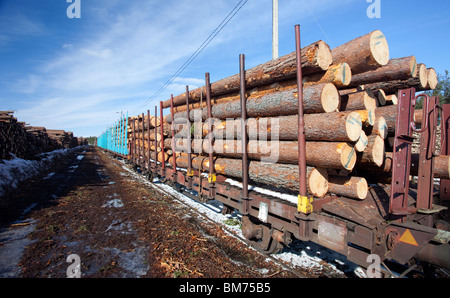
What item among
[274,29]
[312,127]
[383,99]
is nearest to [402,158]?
[312,127]

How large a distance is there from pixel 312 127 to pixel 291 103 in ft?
1.76

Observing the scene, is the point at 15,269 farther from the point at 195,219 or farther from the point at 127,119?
the point at 127,119

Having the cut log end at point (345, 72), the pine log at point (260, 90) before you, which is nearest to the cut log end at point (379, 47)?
the cut log end at point (345, 72)

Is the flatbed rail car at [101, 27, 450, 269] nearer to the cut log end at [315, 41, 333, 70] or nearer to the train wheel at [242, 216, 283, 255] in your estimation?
the train wheel at [242, 216, 283, 255]

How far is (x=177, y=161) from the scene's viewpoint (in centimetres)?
741

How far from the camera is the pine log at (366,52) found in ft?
10.5

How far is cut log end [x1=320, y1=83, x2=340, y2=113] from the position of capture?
316cm

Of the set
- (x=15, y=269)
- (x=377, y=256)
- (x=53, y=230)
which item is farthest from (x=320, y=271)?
(x=53, y=230)

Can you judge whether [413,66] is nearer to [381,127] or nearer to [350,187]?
[381,127]

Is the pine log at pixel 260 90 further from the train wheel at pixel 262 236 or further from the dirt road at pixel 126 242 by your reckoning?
the dirt road at pixel 126 242

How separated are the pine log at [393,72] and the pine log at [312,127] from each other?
147 cm

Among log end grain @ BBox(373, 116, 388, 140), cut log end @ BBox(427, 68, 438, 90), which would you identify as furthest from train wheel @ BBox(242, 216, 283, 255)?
cut log end @ BBox(427, 68, 438, 90)

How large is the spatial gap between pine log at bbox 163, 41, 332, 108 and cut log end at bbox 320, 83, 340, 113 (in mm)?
327

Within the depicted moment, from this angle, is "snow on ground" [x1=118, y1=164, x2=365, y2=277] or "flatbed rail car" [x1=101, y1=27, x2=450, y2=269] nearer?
"flatbed rail car" [x1=101, y1=27, x2=450, y2=269]
